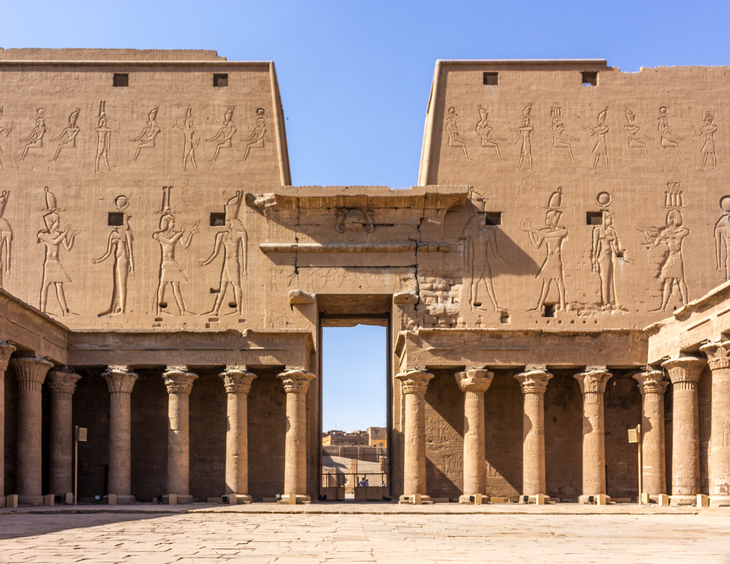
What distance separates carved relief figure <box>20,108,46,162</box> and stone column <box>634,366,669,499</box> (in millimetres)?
22229

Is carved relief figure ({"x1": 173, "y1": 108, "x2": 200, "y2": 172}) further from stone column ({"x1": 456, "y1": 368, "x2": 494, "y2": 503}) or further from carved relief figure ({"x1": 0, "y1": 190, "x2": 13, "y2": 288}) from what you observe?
stone column ({"x1": 456, "y1": 368, "x2": 494, "y2": 503})

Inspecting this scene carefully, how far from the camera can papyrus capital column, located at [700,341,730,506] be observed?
884 inches

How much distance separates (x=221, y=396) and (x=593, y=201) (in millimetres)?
14632

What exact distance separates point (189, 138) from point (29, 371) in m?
11.1

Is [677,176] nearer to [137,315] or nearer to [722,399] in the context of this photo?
[722,399]

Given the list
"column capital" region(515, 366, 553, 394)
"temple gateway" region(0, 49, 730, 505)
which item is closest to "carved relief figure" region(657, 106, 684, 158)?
"temple gateway" region(0, 49, 730, 505)

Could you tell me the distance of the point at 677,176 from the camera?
105 ft

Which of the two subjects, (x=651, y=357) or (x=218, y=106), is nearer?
(x=651, y=357)

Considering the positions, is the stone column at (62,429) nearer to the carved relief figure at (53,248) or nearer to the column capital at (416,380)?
the carved relief figure at (53,248)

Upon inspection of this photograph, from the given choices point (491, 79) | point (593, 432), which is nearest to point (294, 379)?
point (593, 432)

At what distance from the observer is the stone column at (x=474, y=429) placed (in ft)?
86.9

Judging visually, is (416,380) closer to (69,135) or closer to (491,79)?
(491,79)

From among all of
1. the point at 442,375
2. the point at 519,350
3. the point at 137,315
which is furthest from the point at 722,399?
the point at 137,315

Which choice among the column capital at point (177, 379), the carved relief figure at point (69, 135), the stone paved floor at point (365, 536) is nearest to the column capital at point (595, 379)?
the stone paved floor at point (365, 536)
